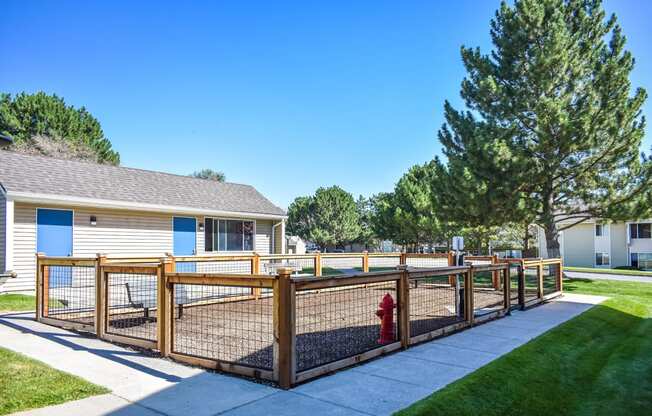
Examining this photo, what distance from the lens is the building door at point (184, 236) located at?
15.0m

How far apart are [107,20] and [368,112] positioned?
37.7ft

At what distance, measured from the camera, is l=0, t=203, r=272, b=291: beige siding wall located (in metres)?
11.4

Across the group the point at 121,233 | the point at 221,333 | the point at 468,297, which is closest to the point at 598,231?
the point at 468,297

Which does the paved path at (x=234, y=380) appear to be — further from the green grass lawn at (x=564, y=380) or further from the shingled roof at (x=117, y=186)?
the shingled roof at (x=117, y=186)

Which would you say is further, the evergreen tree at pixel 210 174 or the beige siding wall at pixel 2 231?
the evergreen tree at pixel 210 174

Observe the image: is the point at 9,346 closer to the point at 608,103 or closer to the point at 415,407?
the point at 415,407

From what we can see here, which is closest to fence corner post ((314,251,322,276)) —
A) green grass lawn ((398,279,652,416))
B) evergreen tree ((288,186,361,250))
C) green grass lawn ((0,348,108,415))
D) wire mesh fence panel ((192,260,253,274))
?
wire mesh fence panel ((192,260,253,274))

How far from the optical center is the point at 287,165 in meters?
34.5

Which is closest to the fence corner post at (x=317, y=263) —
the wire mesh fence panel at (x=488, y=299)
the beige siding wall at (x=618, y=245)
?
the wire mesh fence panel at (x=488, y=299)

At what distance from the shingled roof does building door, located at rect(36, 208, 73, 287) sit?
2.06ft

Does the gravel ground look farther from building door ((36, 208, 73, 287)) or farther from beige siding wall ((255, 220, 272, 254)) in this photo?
beige siding wall ((255, 220, 272, 254))

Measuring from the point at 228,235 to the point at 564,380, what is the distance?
13.5 meters

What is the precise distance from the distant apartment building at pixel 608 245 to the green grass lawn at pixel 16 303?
3377 cm

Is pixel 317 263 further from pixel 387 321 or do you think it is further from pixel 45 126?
pixel 45 126
